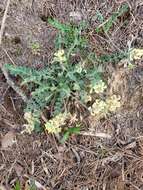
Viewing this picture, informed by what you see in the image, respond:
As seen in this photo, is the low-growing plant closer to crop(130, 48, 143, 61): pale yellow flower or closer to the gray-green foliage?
the gray-green foliage

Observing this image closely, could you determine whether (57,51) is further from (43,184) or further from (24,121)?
(43,184)

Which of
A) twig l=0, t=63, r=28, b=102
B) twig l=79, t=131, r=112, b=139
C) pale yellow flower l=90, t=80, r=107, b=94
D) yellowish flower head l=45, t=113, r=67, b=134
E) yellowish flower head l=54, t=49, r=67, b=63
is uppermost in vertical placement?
yellowish flower head l=54, t=49, r=67, b=63

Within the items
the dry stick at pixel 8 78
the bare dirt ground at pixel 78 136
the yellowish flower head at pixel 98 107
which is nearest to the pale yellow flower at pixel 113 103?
the yellowish flower head at pixel 98 107

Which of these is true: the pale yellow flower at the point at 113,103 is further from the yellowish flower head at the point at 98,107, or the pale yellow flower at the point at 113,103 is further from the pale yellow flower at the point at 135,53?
the pale yellow flower at the point at 135,53

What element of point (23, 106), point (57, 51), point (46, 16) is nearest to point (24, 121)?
point (23, 106)

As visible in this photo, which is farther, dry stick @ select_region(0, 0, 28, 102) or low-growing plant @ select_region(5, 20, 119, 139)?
dry stick @ select_region(0, 0, 28, 102)

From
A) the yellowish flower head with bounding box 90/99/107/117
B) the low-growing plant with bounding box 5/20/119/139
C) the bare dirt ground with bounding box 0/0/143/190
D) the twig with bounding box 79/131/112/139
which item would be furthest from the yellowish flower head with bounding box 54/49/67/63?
the twig with bounding box 79/131/112/139

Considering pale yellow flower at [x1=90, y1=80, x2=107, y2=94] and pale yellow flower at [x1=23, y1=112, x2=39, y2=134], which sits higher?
pale yellow flower at [x1=90, y1=80, x2=107, y2=94]
